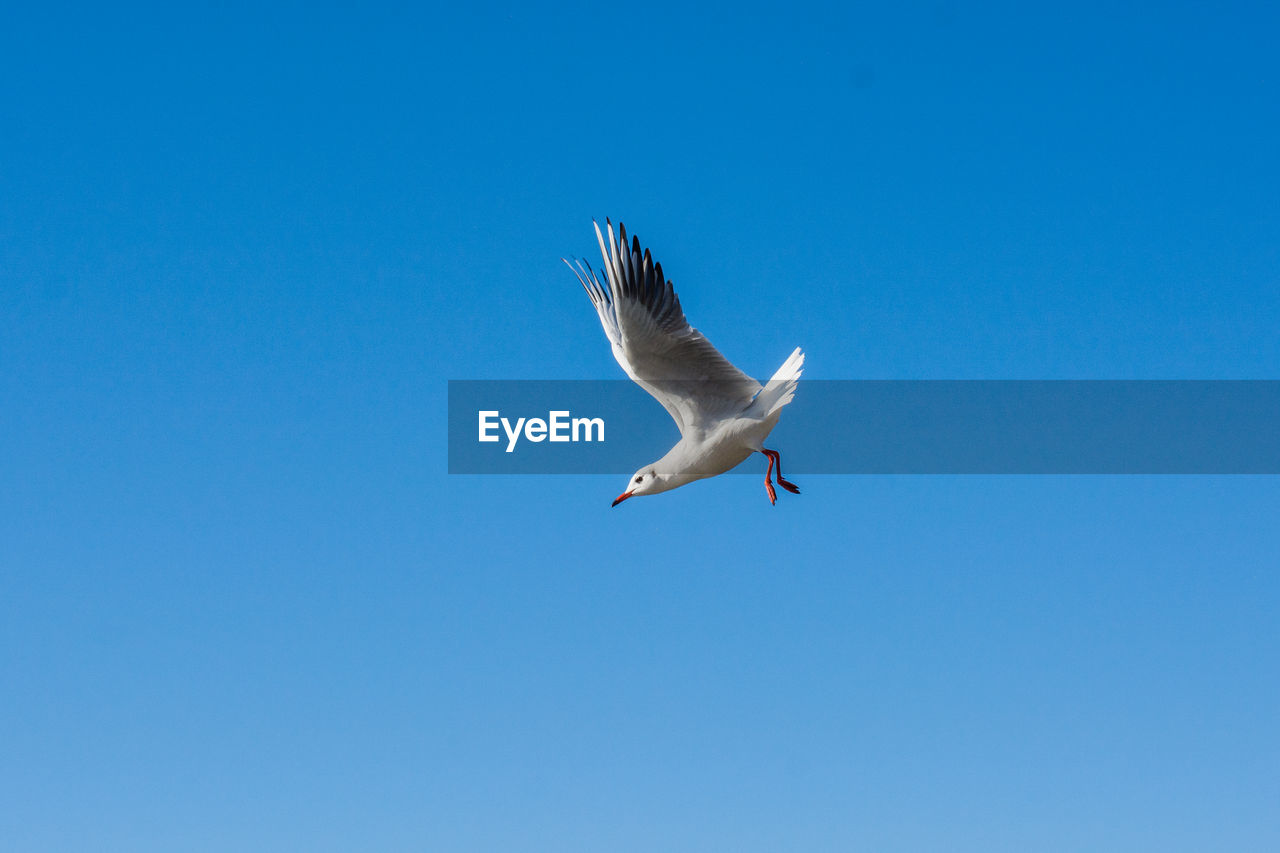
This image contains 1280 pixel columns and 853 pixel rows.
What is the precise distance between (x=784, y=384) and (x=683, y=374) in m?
1.09

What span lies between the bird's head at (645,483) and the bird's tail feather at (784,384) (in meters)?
1.50

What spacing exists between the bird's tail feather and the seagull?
1 cm

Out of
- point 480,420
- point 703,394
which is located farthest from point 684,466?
point 480,420

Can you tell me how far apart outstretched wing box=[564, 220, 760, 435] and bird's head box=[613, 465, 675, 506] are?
60 cm

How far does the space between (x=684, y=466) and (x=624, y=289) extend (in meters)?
2.04

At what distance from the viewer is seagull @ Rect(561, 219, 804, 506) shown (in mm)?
20438

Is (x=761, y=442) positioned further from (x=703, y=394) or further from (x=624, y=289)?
(x=624, y=289)

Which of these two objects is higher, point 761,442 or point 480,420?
point 480,420

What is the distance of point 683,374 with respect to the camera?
68.2ft

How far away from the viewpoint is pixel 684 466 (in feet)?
69.1

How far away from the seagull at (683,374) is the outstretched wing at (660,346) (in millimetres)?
10

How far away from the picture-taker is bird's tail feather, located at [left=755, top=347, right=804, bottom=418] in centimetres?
2039

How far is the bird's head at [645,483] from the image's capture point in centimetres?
2136

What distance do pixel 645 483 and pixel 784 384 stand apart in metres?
2.05
